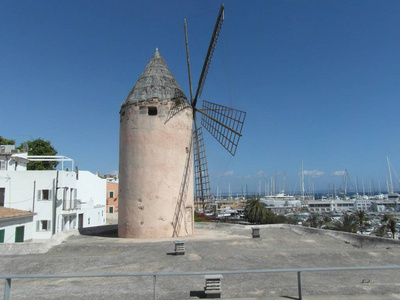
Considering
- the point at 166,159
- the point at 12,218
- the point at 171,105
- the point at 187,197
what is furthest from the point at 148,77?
the point at 12,218

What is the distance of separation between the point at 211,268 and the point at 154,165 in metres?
6.90

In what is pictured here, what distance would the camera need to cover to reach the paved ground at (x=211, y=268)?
6734mm

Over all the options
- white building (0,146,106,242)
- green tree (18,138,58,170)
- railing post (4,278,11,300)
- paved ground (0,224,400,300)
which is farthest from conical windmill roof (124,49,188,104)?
green tree (18,138,58,170)

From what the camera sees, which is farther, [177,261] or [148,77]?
[148,77]

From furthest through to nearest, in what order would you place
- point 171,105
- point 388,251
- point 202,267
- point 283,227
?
1. point 283,227
2. point 171,105
3. point 388,251
4. point 202,267

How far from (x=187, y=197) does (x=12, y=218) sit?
1054 cm

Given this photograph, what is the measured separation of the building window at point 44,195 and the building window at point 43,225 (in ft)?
5.81

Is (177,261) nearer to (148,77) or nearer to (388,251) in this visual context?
(388,251)

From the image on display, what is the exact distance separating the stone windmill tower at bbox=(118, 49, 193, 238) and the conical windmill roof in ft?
0.16

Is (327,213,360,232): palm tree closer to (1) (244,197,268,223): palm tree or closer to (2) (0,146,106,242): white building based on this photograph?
(1) (244,197,268,223): palm tree

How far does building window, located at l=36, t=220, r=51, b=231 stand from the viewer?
25.1 m

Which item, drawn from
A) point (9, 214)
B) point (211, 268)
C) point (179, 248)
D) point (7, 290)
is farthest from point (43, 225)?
point (7, 290)

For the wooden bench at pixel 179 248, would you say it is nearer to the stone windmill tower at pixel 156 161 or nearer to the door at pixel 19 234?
the stone windmill tower at pixel 156 161

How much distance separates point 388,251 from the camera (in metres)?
10.7
